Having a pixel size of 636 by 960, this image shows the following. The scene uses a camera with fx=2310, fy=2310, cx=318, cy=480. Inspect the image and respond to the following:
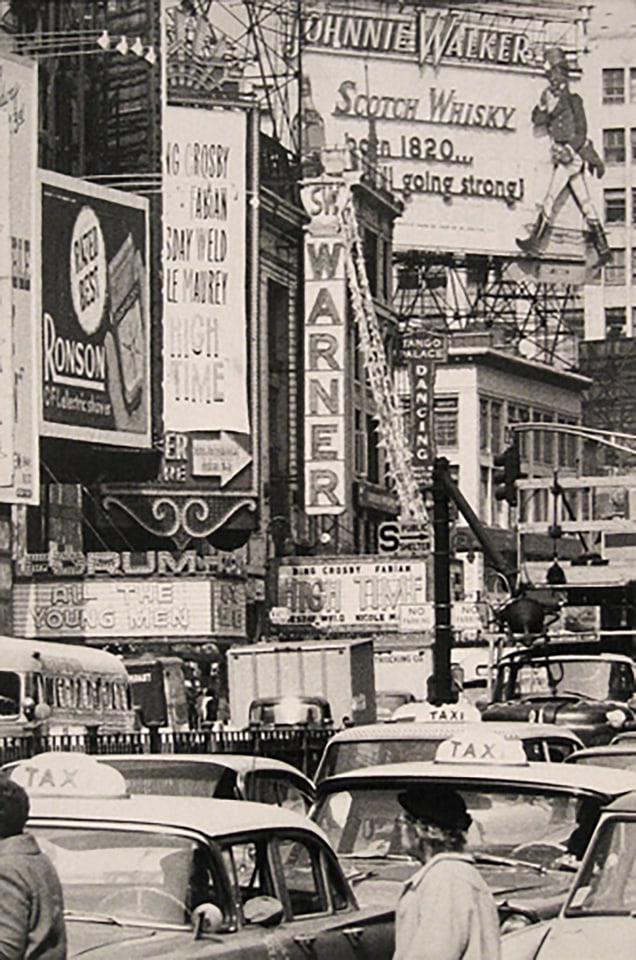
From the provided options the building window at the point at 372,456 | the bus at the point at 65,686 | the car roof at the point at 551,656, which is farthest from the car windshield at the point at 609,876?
the building window at the point at 372,456

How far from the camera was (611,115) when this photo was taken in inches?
3944

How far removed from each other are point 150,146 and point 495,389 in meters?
33.0

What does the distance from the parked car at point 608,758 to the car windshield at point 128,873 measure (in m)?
5.84

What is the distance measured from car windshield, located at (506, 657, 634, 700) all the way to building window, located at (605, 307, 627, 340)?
241ft

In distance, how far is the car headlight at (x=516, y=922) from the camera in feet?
34.9

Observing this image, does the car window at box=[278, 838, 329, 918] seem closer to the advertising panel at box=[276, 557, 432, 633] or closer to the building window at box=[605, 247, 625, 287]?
the advertising panel at box=[276, 557, 432, 633]

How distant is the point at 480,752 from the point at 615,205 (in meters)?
89.9

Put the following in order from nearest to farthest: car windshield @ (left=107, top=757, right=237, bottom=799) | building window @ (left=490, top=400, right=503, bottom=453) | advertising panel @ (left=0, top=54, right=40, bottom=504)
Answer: car windshield @ (left=107, top=757, right=237, bottom=799) < advertising panel @ (left=0, top=54, right=40, bottom=504) < building window @ (left=490, top=400, right=503, bottom=453)

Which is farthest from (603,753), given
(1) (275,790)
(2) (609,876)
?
(2) (609,876)

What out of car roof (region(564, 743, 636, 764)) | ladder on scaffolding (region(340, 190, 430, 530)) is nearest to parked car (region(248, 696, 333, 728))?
car roof (region(564, 743, 636, 764))

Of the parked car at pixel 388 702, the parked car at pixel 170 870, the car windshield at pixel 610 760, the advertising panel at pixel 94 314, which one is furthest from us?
the advertising panel at pixel 94 314

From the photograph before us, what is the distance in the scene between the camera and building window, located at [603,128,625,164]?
100500 millimetres

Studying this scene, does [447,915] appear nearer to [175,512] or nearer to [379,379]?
[175,512]

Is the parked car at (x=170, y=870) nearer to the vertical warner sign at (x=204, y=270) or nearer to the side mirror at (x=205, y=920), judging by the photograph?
the side mirror at (x=205, y=920)
